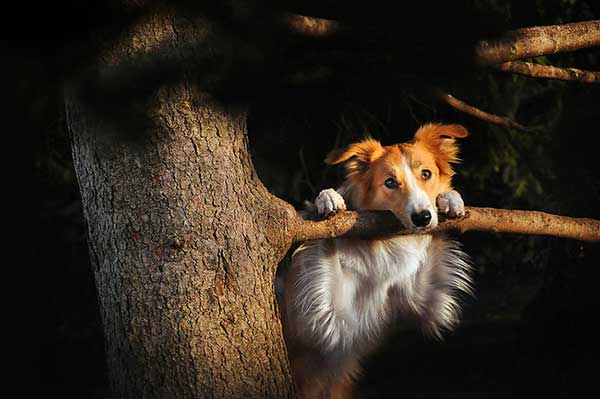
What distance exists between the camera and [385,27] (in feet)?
10.1

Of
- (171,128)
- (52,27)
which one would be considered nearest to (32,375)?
(171,128)

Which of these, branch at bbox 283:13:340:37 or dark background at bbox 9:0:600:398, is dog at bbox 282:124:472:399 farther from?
branch at bbox 283:13:340:37

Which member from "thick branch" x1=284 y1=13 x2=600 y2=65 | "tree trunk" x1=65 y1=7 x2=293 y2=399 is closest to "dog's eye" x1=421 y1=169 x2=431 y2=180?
"thick branch" x1=284 y1=13 x2=600 y2=65

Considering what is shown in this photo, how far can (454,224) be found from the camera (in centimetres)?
333

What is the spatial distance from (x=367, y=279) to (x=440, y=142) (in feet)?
2.58

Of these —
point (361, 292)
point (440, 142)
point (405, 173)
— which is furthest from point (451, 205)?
point (361, 292)

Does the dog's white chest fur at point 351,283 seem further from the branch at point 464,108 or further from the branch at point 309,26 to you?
the branch at point 309,26

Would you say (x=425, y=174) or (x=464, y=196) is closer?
(x=425, y=174)

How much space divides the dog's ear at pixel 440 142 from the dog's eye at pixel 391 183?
0.35 m

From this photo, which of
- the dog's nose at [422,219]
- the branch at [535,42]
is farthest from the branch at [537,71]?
the dog's nose at [422,219]

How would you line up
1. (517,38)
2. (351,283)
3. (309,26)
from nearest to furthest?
1. (309,26)
2. (517,38)
3. (351,283)

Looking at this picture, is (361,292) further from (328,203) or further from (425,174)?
(328,203)

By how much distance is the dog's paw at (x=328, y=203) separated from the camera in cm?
323

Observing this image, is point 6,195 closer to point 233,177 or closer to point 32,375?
point 32,375
